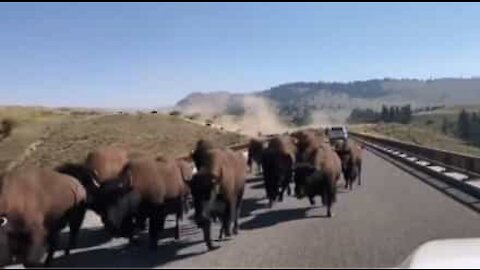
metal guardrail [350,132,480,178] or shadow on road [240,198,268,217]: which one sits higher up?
shadow on road [240,198,268,217]

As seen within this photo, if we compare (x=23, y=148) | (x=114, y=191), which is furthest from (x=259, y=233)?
(x=23, y=148)

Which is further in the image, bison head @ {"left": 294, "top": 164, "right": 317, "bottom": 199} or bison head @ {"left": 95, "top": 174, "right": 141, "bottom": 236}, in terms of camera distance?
bison head @ {"left": 294, "top": 164, "right": 317, "bottom": 199}

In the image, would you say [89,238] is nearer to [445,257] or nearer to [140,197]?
[140,197]

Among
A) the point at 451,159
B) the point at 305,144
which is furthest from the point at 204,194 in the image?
the point at 451,159

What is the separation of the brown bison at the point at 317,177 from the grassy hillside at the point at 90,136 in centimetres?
5395

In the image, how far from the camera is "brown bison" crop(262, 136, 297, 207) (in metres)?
22.1

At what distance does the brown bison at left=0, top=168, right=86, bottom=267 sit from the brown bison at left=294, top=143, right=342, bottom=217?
24.9 ft

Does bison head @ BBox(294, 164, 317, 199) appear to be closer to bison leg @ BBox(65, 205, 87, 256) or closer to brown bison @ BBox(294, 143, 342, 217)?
brown bison @ BBox(294, 143, 342, 217)

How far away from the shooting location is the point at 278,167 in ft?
74.1

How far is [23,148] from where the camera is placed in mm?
92125

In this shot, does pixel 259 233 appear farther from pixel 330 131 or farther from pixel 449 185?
pixel 330 131

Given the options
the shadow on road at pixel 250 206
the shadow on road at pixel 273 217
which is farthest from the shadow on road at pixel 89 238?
the shadow on road at pixel 250 206

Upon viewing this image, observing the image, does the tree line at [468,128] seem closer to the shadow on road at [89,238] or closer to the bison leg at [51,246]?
the shadow on road at [89,238]

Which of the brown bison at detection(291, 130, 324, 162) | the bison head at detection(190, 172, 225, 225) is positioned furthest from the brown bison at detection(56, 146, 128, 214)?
the brown bison at detection(291, 130, 324, 162)
